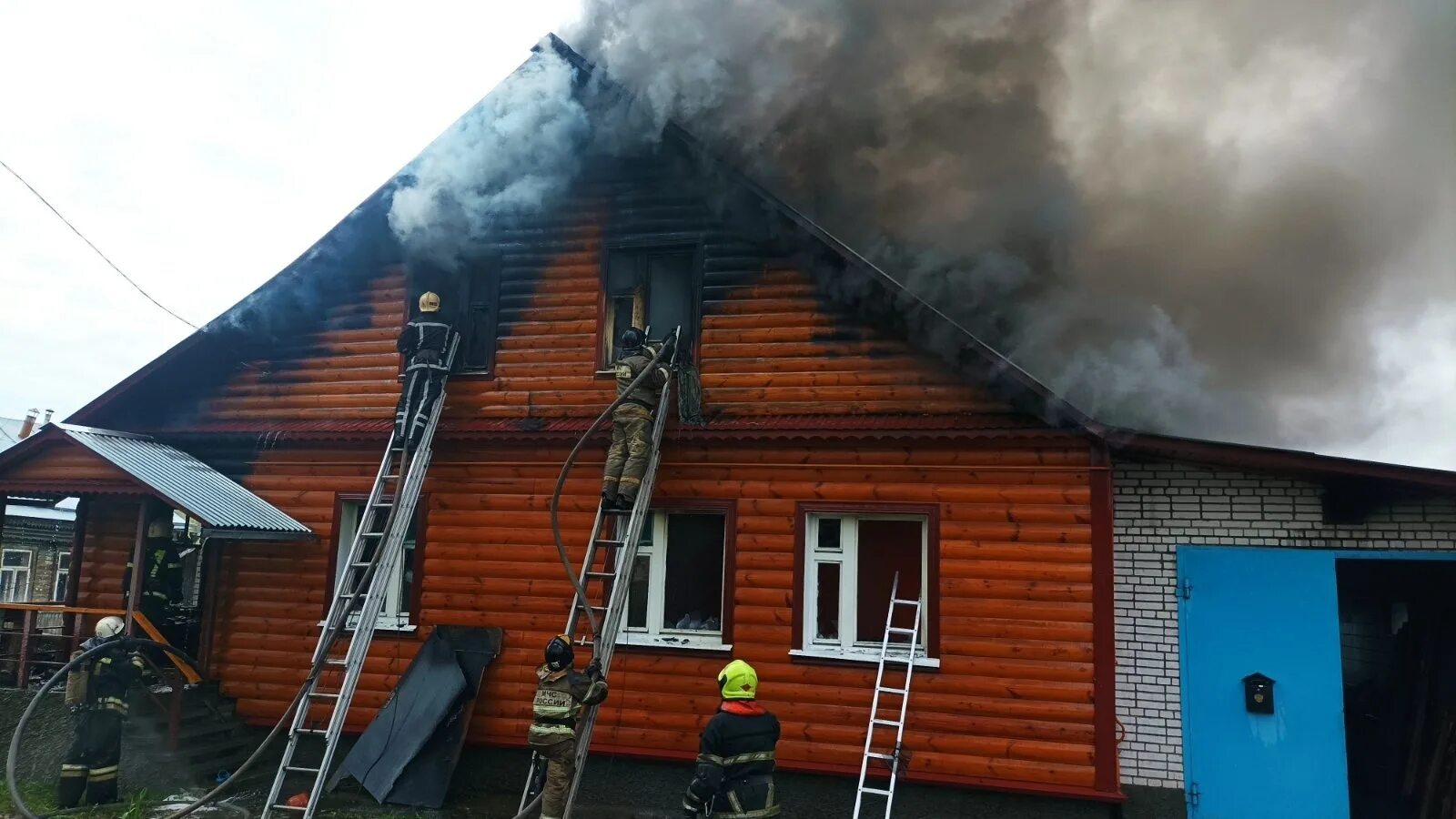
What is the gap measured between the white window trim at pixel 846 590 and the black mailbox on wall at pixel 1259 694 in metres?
2.61

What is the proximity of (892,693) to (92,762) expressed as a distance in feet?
22.8

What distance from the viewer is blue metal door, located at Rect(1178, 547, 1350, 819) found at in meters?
7.44

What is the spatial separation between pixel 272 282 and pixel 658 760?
6.52m

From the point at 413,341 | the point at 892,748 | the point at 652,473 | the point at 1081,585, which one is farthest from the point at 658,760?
the point at 413,341

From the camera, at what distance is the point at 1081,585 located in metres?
7.81

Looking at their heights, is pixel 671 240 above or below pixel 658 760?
above

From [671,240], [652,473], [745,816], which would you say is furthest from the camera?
[671,240]

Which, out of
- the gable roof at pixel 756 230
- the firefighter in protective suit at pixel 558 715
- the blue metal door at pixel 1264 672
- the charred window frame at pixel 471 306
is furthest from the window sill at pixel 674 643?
the blue metal door at pixel 1264 672

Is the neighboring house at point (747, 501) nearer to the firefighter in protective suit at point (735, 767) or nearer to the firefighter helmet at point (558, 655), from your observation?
the firefighter helmet at point (558, 655)

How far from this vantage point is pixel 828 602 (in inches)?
338

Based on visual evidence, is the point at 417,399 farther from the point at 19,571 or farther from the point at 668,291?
the point at 19,571

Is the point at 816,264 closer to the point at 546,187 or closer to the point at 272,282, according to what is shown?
the point at 546,187

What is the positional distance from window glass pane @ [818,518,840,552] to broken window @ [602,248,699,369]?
7.95 ft

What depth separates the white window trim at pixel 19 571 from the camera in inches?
838
